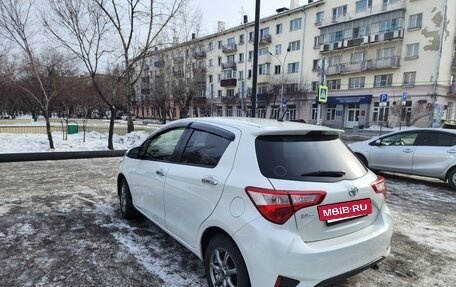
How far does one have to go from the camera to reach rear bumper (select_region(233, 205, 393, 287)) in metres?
2.15

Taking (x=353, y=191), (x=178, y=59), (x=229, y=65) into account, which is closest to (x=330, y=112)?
(x=229, y=65)

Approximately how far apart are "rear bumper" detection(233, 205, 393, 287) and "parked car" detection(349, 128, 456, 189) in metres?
5.80

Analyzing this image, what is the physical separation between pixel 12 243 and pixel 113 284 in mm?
1714

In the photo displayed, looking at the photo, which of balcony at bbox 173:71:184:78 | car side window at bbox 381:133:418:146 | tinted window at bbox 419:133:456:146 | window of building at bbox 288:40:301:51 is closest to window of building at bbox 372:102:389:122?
window of building at bbox 288:40:301:51

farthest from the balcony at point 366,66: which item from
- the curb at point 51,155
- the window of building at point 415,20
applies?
the curb at point 51,155

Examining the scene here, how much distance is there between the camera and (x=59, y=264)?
10.8 ft

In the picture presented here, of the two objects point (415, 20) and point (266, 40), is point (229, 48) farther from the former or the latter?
point (415, 20)

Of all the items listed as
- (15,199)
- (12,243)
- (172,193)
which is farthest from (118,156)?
(172,193)

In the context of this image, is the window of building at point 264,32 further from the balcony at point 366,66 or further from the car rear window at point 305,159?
the car rear window at point 305,159

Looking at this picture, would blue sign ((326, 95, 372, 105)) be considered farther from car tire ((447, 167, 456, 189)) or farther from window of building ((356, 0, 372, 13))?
car tire ((447, 167, 456, 189))

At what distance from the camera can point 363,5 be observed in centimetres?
3462

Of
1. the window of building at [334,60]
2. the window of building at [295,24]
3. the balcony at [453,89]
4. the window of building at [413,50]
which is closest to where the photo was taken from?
the balcony at [453,89]

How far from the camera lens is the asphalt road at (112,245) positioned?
3096mm

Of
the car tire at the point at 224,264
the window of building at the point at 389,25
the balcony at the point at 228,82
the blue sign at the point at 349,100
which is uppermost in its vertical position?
the window of building at the point at 389,25
